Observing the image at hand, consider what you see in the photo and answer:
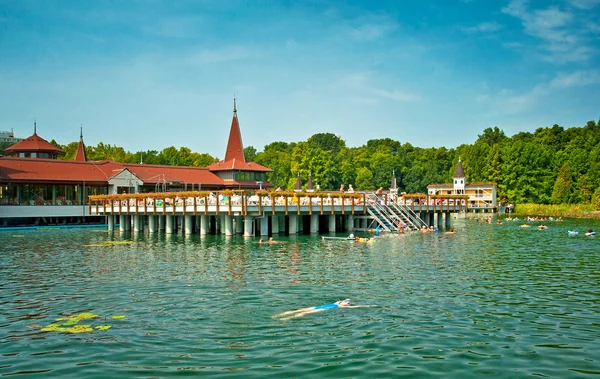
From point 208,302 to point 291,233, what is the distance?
29268 mm

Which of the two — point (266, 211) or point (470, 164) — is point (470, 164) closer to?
point (470, 164)

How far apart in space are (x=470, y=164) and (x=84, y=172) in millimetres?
93095

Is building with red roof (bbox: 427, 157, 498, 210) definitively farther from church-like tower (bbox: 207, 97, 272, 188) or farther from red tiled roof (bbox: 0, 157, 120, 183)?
red tiled roof (bbox: 0, 157, 120, 183)

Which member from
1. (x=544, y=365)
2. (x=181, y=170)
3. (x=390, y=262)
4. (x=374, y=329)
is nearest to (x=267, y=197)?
(x=390, y=262)

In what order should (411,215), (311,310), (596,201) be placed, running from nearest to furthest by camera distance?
(311,310), (411,215), (596,201)

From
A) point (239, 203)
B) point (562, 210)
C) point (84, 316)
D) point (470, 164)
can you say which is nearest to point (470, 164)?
point (470, 164)

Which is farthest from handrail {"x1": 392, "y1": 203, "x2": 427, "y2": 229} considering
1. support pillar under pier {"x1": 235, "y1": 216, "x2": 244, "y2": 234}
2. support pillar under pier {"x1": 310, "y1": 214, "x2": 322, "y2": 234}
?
support pillar under pier {"x1": 235, "y1": 216, "x2": 244, "y2": 234}

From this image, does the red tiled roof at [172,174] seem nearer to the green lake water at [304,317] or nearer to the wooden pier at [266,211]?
the wooden pier at [266,211]

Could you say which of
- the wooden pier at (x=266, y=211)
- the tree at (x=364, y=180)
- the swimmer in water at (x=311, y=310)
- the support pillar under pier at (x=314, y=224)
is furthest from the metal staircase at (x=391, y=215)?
the tree at (x=364, y=180)

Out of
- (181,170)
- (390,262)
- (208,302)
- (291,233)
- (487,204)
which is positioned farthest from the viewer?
(487,204)

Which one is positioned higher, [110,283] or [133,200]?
[133,200]

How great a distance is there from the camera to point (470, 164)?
436ft

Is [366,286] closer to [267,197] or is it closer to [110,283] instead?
[110,283]

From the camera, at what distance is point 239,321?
16984mm
